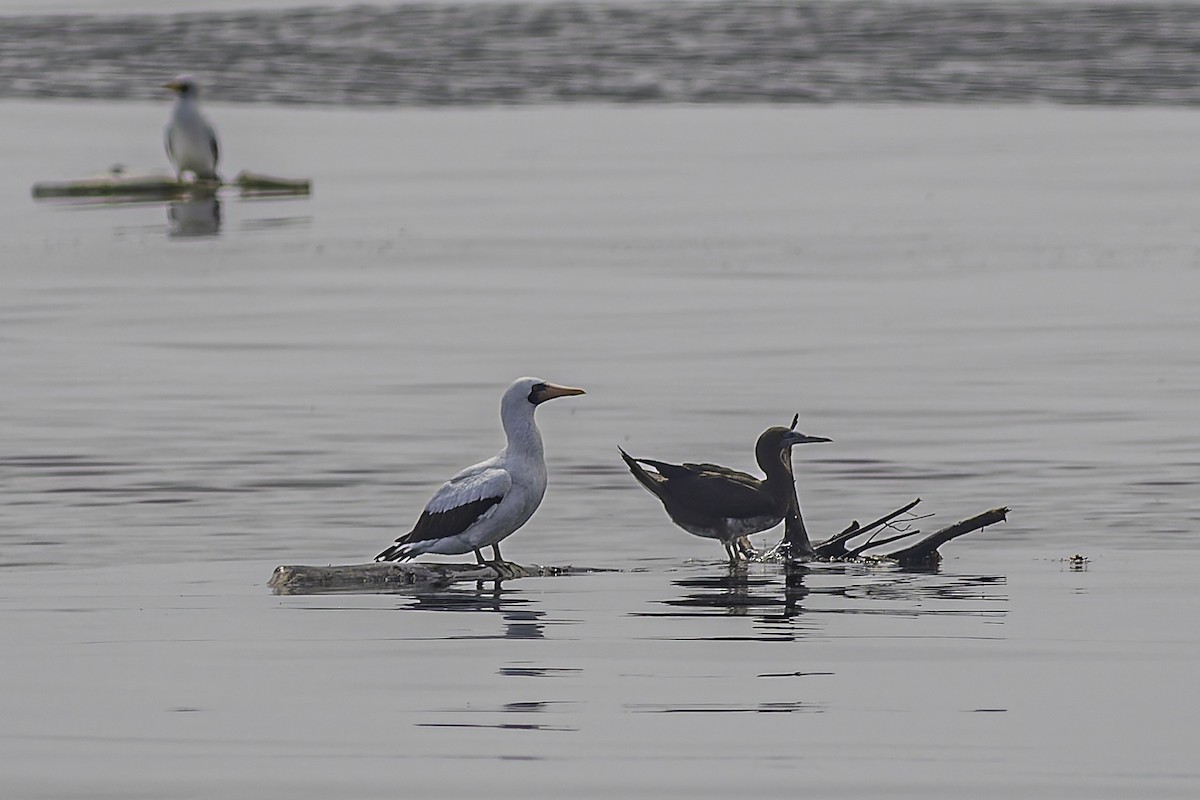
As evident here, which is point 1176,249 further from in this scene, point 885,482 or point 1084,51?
point 1084,51

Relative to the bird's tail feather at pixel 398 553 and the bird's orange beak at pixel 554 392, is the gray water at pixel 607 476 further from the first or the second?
the bird's orange beak at pixel 554 392

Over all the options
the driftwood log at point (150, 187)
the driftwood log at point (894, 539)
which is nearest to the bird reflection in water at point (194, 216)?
the driftwood log at point (150, 187)

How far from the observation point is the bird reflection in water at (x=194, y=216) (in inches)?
1248

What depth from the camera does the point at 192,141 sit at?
123 ft

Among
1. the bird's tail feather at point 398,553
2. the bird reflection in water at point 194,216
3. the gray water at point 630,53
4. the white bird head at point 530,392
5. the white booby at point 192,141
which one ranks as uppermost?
the gray water at point 630,53

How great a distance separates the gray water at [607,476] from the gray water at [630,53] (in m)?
17.6

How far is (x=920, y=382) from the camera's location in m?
19.1

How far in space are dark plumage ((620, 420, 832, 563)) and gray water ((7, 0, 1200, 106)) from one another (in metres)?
37.8

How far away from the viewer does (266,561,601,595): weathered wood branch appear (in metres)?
11.6

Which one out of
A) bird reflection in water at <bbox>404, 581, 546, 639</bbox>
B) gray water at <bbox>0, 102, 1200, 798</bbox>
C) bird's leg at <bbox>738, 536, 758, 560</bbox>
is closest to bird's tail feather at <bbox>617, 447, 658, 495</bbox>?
gray water at <bbox>0, 102, 1200, 798</bbox>

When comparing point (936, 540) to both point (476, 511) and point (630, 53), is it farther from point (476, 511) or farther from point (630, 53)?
point (630, 53)

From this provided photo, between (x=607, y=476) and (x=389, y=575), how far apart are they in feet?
13.5

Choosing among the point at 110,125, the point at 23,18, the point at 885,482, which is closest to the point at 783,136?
the point at 110,125

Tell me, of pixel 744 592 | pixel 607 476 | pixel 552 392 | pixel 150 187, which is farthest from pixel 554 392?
pixel 150 187
